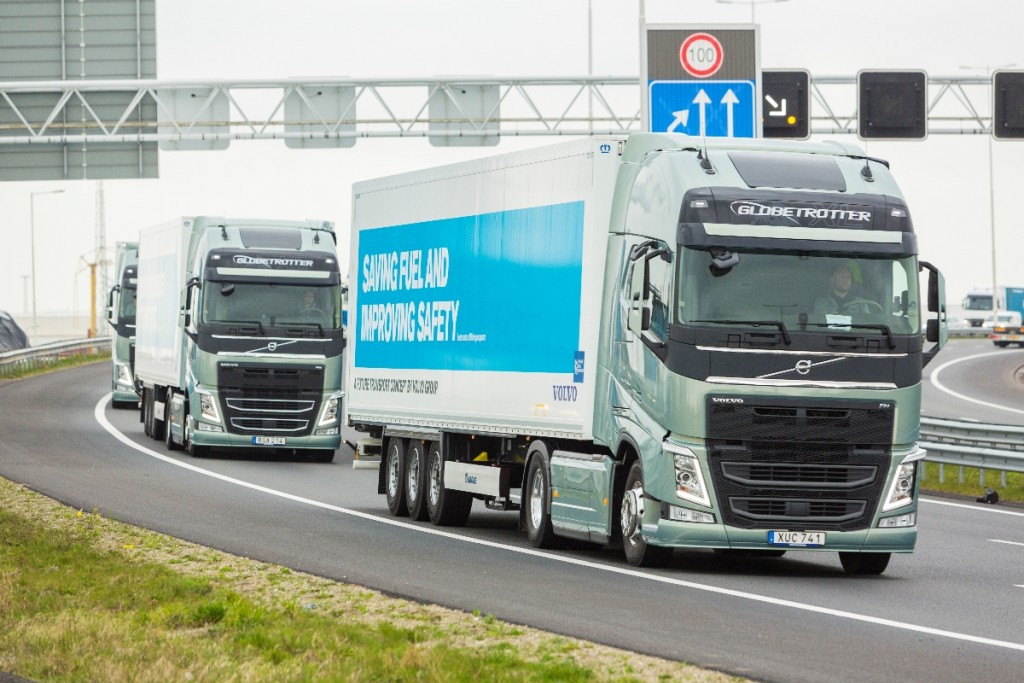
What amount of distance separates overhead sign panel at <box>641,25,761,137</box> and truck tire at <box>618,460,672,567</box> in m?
7.43

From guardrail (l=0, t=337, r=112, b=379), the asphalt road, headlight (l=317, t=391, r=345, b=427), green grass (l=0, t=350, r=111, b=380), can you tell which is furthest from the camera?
guardrail (l=0, t=337, r=112, b=379)

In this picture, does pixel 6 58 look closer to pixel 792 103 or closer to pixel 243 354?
pixel 243 354

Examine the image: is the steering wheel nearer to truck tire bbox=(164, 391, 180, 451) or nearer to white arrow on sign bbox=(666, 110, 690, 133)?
white arrow on sign bbox=(666, 110, 690, 133)

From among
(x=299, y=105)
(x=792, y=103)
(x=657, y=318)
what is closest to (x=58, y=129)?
(x=299, y=105)

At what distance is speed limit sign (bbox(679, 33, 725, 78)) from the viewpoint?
22.6m

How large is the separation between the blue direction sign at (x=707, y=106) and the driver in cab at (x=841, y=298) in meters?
7.34

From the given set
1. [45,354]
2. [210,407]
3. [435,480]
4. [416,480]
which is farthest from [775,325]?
[45,354]

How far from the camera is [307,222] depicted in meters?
30.6

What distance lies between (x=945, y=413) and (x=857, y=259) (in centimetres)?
3257

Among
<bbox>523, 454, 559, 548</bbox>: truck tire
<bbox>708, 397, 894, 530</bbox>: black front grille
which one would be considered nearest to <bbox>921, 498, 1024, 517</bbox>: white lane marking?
<bbox>523, 454, 559, 548</bbox>: truck tire

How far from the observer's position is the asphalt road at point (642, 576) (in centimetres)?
1127

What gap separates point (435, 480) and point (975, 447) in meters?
9.80

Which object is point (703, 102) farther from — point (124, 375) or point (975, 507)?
point (124, 375)

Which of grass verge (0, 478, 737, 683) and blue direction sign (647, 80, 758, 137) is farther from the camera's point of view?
blue direction sign (647, 80, 758, 137)
